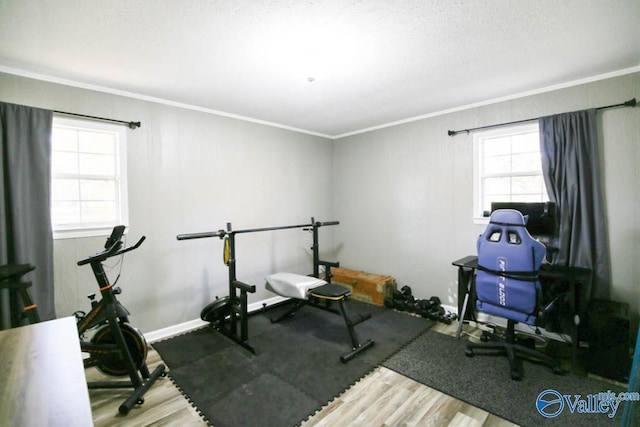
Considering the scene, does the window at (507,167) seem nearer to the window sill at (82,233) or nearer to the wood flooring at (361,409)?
the wood flooring at (361,409)

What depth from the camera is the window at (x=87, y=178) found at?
2.63 m

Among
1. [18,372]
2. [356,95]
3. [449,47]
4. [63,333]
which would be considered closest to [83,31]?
[63,333]

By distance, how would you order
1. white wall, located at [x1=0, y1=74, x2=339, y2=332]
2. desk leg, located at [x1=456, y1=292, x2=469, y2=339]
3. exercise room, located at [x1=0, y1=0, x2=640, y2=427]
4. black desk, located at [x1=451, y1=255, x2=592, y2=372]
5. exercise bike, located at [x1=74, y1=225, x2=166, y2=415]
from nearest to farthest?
exercise room, located at [x1=0, y1=0, x2=640, y2=427] < exercise bike, located at [x1=74, y1=225, x2=166, y2=415] < black desk, located at [x1=451, y1=255, x2=592, y2=372] < white wall, located at [x1=0, y1=74, x2=339, y2=332] < desk leg, located at [x1=456, y1=292, x2=469, y2=339]

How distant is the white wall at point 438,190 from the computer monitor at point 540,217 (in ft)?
1.44

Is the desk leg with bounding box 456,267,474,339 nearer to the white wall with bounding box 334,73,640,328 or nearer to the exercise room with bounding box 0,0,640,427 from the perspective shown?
the exercise room with bounding box 0,0,640,427

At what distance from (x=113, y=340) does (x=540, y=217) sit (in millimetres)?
A: 4049

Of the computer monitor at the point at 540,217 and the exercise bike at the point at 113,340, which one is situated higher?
the computer monitor at the point at 540,217

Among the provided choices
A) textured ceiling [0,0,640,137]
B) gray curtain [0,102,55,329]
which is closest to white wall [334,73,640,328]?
textured ceiling [0,0,640,137]

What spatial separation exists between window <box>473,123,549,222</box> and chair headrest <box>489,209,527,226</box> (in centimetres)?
90

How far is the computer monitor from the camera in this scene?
2789mm

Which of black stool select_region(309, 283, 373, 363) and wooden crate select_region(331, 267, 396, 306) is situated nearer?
black stool select_region(309, 283, 373, 363)

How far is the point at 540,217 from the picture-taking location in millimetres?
2832

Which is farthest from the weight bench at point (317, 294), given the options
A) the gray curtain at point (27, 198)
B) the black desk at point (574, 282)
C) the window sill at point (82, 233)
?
the gray curtain at point (27, 198)

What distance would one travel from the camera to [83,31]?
1.88 meters
